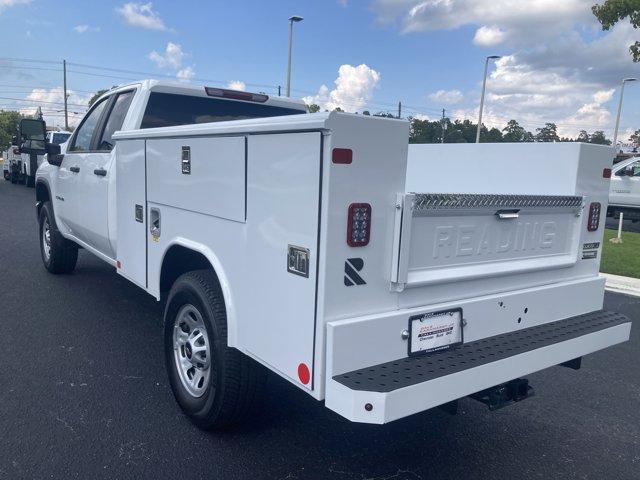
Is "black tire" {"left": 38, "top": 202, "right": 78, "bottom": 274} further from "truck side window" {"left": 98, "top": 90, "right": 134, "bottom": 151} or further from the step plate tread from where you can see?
the step plate tread

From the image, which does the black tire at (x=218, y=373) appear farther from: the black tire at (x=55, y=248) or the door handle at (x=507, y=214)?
the black tire at (x=55, y=248)

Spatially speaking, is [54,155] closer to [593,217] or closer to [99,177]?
[99,177]

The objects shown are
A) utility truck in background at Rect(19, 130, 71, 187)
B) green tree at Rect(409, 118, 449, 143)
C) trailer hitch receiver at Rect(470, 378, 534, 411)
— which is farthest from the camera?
green tree at Rect(409, 118, 449, 143)

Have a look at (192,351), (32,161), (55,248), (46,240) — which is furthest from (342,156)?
(32,161)

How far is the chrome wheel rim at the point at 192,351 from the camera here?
334 centimetres

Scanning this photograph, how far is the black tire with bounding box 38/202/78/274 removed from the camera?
21.4 ft

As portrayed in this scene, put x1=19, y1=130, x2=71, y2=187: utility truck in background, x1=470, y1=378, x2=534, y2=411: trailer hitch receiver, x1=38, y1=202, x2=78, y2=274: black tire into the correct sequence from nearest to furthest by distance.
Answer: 1. x1=470, y1=378, x2=534, y2=411: trailer hitch receiver
2. x1=38, y1=202, x2=78, y2=274: black tire
3. x1=19, y1=130, x2=71, y2=187: utility truck in background

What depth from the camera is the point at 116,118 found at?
5.00 m

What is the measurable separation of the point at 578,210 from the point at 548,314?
66cm

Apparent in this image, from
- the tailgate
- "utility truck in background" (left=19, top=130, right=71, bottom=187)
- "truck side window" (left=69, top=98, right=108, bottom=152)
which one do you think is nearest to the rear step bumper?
the tailgate

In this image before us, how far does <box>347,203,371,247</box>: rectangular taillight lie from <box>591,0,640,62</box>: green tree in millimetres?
10673

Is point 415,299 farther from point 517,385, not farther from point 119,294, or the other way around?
point 119,294

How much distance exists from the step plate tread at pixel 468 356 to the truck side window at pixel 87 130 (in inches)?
162

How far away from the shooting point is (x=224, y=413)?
124 inches
